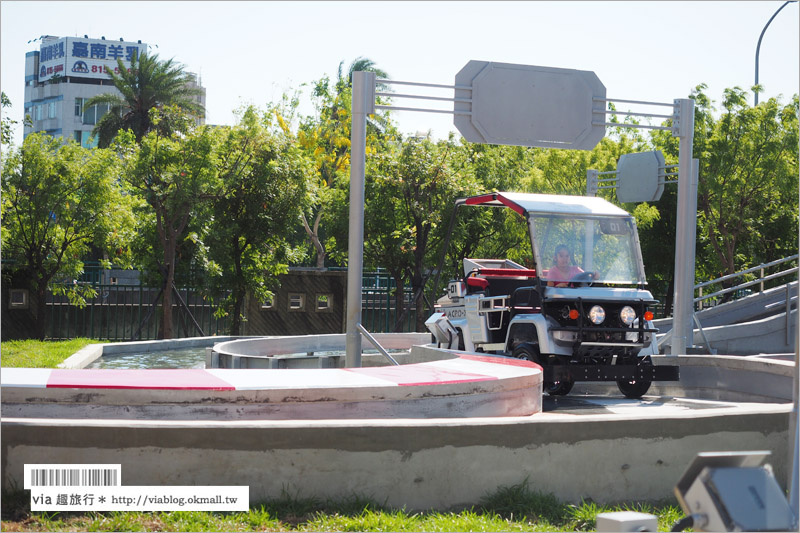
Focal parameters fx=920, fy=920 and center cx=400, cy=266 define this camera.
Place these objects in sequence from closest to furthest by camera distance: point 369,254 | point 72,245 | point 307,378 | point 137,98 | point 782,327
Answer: point 307,378
point 782,327
point 72,245
point 369,254
point 137,98

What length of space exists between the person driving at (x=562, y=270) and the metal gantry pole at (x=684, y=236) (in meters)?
4.91

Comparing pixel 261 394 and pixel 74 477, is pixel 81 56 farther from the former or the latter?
pixel 74 477

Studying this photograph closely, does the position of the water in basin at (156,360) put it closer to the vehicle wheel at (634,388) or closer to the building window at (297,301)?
the vehicle wheel at (634,388)

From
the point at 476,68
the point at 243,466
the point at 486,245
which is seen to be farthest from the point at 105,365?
the point at 486,245

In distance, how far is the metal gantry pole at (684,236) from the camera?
16.3 m

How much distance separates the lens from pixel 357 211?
43.4 ft

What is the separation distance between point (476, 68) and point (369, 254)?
17.0 metres

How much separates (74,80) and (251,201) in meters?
69.7

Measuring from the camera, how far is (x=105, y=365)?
57.4 feet

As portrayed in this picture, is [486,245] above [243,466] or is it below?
above

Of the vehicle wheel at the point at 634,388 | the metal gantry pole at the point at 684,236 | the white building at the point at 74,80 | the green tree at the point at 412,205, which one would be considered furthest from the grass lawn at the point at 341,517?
the white building at the point at 74,80

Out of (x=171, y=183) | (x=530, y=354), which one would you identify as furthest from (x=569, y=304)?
(x=171, y=183)

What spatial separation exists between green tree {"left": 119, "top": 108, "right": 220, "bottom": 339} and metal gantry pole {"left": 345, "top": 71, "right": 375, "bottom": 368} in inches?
601

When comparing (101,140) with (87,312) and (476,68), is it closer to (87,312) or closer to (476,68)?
(87,312)
